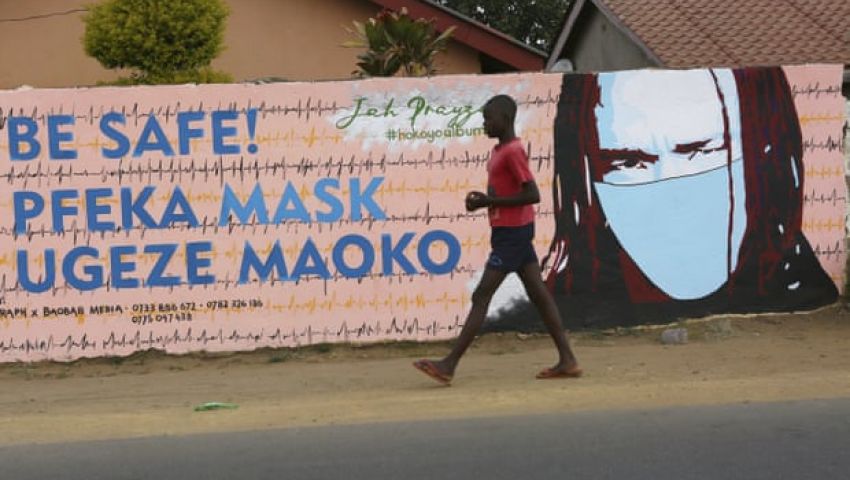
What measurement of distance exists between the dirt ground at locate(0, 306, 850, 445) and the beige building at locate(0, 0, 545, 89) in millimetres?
7478

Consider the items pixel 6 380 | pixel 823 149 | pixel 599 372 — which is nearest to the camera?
pixel 599 372

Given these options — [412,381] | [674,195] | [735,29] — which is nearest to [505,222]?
[412,381]

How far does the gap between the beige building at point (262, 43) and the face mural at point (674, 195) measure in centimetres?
676

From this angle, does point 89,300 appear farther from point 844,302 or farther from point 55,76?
point 55,76

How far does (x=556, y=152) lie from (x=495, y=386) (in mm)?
2315

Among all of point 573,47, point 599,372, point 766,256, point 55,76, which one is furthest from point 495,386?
point 573,47

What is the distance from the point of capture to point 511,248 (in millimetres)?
7305

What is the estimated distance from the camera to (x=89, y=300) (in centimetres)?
888

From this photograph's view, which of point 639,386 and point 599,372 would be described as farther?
point 599,372

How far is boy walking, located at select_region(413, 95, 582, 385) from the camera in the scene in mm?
7227

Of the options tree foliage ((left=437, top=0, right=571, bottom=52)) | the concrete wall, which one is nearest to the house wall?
the concrete wall

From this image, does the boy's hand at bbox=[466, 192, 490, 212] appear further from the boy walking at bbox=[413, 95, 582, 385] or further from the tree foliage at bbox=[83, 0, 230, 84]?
the tree foliage at bbox=[83, 0, 230, 84]
